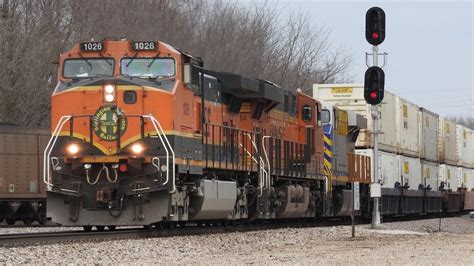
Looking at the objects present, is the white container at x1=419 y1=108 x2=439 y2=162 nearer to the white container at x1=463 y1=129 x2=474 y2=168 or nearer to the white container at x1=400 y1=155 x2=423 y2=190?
the white container at x1=400 y1=155 x2=423 y2=190

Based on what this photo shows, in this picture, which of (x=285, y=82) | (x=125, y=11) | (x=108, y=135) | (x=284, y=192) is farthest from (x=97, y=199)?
(x=285, y=82)

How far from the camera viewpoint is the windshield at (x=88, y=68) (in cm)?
1830

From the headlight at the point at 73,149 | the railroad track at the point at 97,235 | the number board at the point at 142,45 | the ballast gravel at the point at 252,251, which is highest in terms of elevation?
the number board at the point at 142,45

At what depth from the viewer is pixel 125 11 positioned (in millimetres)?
46031

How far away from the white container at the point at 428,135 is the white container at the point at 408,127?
0.54 meters

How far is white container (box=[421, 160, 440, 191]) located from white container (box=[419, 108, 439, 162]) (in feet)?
0.91

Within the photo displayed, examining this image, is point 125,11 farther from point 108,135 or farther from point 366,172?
point 108,135

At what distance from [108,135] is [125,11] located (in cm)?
2909

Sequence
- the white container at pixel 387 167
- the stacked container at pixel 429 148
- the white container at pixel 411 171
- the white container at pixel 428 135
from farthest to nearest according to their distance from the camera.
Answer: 1. the white container at pixel 428 135
2. the stacked container at pixel 429 148
3. the white container at pixel 411 171
4. the white container at pixel 387 167

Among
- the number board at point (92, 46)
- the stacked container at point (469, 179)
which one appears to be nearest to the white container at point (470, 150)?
the stacked container at point (469, 179)

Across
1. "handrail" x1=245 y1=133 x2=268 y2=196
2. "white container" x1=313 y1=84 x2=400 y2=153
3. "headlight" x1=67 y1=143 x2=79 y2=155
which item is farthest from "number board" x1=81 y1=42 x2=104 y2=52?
"white container" x1=313 y1=84 x2=400 y2=153

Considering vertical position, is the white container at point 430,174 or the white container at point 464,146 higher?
the white container at point 464,146

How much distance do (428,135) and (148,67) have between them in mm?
22875

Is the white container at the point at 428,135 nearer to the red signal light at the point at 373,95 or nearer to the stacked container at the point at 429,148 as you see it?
the stacked container at the point at 429,148
